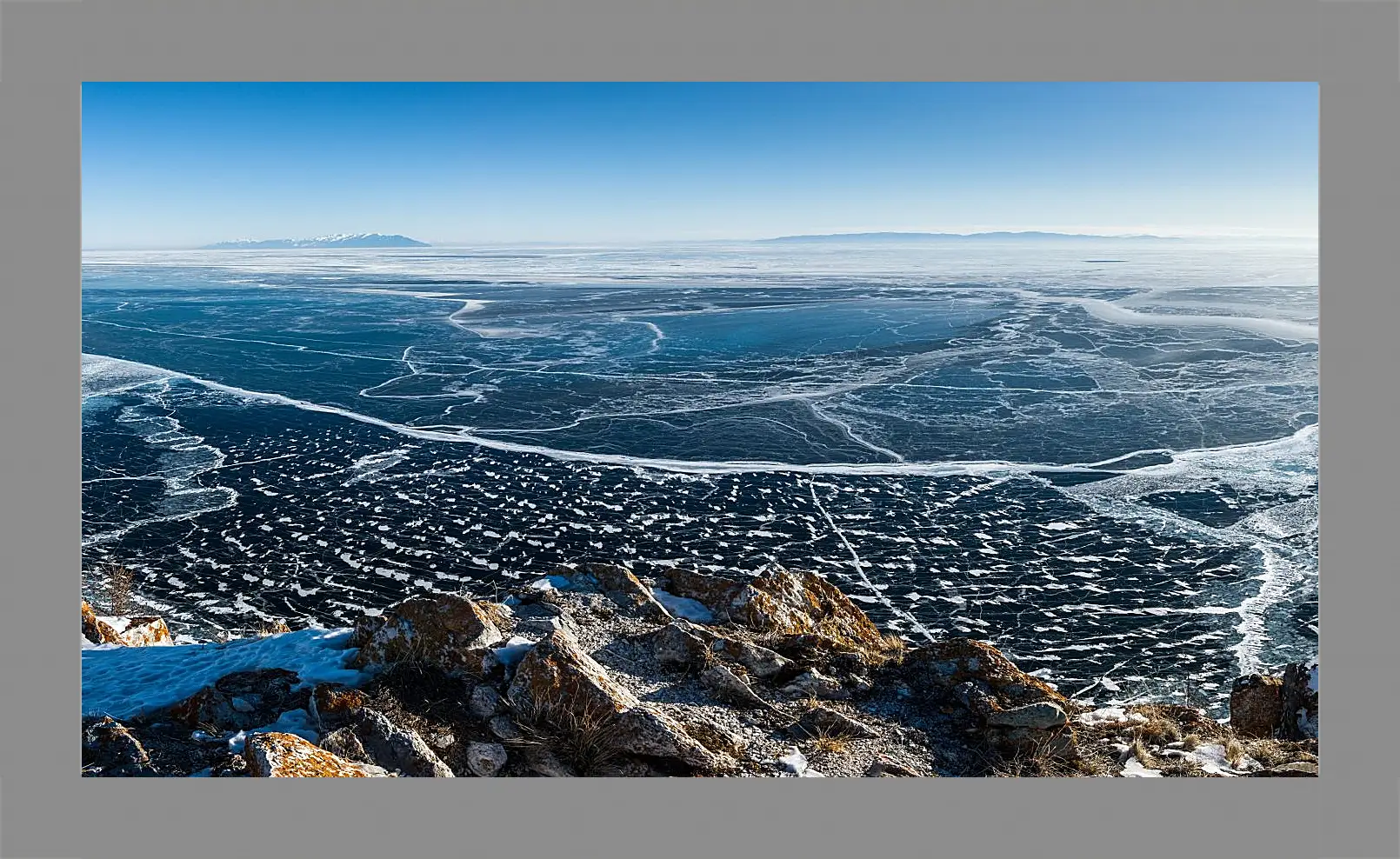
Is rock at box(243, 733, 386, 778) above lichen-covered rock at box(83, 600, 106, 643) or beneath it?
above

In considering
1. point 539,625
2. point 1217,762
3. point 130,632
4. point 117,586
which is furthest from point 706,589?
point 117,586

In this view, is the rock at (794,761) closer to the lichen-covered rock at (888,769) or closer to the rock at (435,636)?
the lichen-covered rock at (888,769)

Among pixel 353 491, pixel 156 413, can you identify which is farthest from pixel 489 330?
pixel 353 491

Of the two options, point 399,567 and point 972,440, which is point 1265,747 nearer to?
point 399,567

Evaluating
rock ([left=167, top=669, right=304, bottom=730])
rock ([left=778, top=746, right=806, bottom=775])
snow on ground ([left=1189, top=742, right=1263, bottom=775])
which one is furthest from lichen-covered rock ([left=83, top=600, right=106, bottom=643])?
snow on ground ([left=1189, top=742, right=1263, bottom=775])

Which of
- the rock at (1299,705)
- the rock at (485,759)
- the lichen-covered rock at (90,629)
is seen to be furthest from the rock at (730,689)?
the lichen-covered rock at (90,629)

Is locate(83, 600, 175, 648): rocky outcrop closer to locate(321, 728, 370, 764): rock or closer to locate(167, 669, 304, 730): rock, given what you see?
locate(167, 669, 304, 730): rock

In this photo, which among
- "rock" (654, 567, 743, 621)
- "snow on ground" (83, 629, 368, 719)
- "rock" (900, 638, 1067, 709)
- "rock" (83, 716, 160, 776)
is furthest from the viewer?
"rock" (654, 567, 743, 621)
